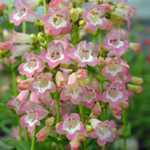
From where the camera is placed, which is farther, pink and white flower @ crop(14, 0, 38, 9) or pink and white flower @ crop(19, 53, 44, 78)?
pink and white flower @ crop(14, 0, 38, 9)

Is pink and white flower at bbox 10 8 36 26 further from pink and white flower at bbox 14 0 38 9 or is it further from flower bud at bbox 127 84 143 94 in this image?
flower bud at bbox 127 84 143 94

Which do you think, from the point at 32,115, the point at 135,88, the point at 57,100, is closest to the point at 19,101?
the point at 32,115

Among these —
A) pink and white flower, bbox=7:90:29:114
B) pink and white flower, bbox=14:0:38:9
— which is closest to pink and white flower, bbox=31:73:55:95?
pink and white flower, bbox=7:90:29:114

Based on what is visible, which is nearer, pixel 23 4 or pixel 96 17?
pixel 96 17

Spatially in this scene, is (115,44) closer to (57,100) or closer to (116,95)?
(116,95)

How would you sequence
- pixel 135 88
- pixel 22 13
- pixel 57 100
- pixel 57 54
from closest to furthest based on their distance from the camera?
pixel 57 54 < pixel 57 100 < pixel 22 13 < pixel 135 88

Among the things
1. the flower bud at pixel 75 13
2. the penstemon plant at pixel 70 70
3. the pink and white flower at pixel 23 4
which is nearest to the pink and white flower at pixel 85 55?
the penstemon plant at pixel 70 70
